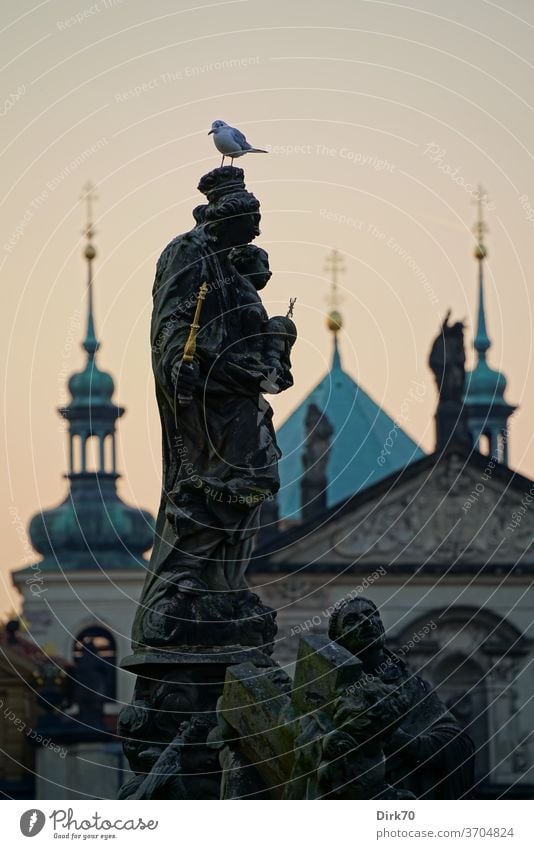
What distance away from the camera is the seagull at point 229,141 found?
2008 centimetres

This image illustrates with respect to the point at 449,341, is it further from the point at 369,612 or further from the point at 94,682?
the point at 369,612

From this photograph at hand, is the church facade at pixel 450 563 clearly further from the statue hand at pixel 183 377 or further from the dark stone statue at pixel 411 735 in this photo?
the dark stone statue at pixel 411 735

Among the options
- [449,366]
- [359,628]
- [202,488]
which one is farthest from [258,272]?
[449,366]

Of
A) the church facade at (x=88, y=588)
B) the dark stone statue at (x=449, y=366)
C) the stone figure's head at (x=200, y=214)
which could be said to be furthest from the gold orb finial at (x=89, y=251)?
the stone figure's head at (x=200, y=214)

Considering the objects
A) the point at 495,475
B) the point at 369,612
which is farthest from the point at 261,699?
the point at 495,475

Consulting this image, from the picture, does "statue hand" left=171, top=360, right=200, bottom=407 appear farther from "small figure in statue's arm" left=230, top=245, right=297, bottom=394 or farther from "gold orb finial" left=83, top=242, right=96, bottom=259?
"gold orb finial" left=83, top=242, right=96, bottom=259

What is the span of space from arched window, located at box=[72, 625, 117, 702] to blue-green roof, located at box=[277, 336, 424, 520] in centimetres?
682

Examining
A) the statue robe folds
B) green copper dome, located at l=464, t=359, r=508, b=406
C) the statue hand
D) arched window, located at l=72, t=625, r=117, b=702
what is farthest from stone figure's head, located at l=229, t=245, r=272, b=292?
green copper dome, located at l=464, t=359, r=508, b=406

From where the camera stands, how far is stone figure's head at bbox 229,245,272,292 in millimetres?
20109

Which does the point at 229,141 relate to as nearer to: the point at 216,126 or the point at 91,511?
the point at 216,126

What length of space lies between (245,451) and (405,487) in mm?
82567

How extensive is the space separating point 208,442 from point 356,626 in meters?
2.46

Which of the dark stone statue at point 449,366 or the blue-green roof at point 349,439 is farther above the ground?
the blue-green roof at point 349,439

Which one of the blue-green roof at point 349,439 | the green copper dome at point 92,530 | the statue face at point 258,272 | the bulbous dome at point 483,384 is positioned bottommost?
the statue face at point 258,272
